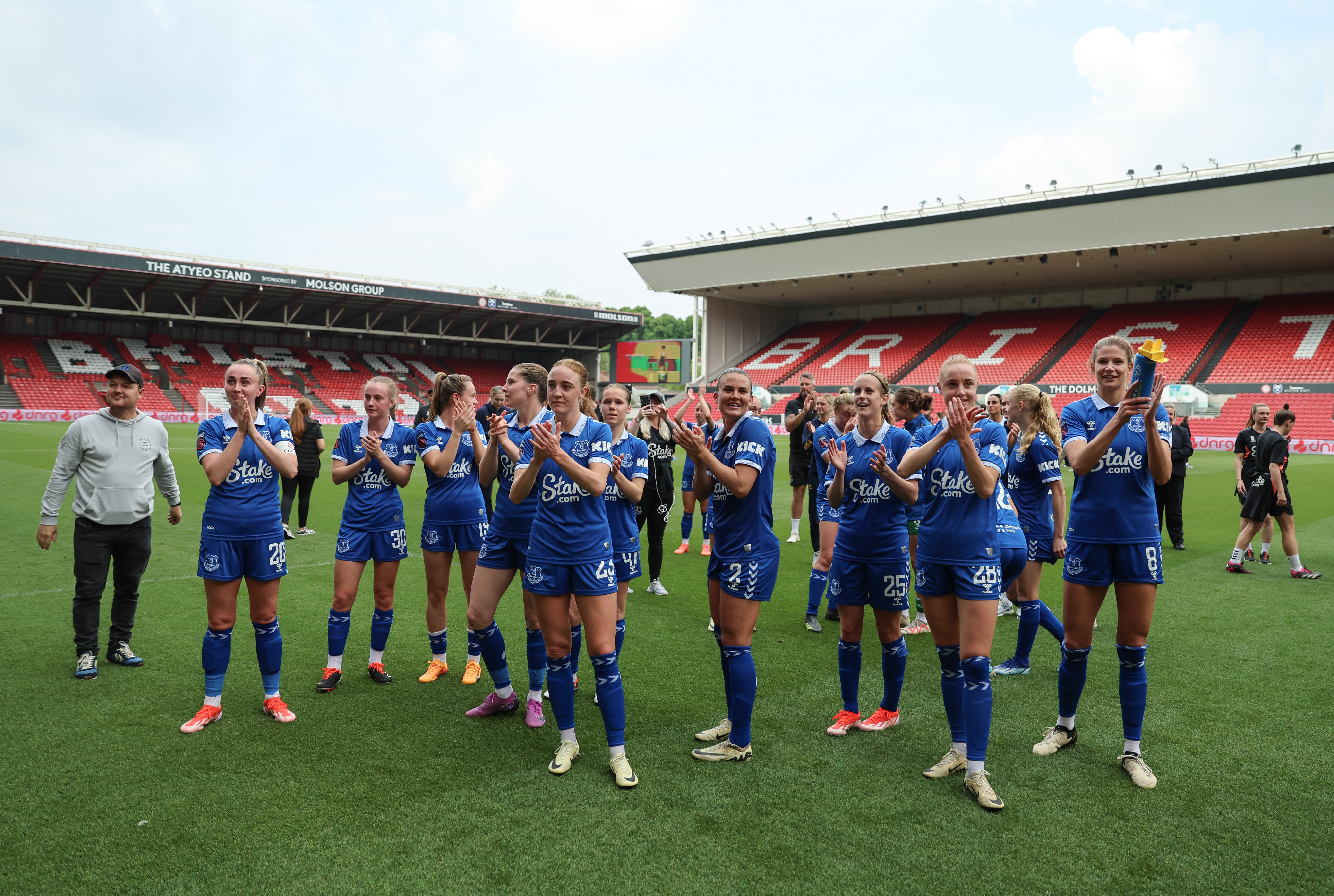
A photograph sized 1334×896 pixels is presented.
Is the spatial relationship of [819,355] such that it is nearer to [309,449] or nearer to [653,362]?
[653,362]

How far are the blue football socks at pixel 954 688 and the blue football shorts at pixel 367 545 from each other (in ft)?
10.9

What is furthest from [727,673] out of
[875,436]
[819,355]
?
[819,355]

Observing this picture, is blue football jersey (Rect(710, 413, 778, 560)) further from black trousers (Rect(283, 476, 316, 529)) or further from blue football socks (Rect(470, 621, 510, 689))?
black trousers (Rect(283, 476, 316, 529))

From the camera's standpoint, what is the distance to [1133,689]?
400 centimetres

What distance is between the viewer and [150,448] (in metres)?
5.45

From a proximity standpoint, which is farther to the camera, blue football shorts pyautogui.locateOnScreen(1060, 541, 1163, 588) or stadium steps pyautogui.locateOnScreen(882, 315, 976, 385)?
stadium steps pyautogui.locateOnScreen(882, 315, 976, 385)

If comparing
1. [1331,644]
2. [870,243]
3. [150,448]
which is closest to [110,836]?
[150,448]

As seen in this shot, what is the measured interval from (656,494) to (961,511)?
3.71 m

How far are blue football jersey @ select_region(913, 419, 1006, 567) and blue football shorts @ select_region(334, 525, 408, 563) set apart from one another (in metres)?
3.23

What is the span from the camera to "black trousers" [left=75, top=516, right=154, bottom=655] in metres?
5.21

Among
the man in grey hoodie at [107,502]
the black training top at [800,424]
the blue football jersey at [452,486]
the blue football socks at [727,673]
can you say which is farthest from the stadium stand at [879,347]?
the blue football socks at [727,673]

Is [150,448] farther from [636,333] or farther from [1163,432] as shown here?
[636,333]

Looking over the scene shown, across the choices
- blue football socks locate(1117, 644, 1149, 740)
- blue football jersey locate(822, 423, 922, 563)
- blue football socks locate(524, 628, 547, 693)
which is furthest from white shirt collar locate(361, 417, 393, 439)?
blue football socks locate(1117, 644, 1149, 740)

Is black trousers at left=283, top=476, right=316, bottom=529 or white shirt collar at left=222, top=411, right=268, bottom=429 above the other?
white shirt collar at left=222, top=411, right=268, bottom=429
